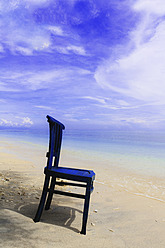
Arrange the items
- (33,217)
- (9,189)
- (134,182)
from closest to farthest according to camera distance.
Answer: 1. (33,217)
2. (9,189)
3. (134,182)

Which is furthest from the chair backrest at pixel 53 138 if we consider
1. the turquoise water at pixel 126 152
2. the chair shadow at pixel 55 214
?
the turquoise water at pixel 126 152

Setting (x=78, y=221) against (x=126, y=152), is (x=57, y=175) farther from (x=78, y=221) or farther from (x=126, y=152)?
(x=126, y=152)

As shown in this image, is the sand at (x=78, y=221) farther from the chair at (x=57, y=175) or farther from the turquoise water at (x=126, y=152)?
the turquoise water at (x=126, y=152)

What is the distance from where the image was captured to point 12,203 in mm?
3613

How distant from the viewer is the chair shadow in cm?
305

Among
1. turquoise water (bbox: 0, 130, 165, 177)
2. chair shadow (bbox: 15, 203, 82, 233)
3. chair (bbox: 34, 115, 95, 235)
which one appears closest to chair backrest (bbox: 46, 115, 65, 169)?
chair (bbox: 34, 115, 95, 235)

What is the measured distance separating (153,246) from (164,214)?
54.8 inches

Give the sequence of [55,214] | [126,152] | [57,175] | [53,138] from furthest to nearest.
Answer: [126,152], [55,214], [53,138], [57,175]

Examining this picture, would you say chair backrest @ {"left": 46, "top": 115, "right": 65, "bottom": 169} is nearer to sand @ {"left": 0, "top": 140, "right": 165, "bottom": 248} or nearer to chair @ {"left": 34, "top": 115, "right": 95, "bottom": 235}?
chair @ {"left": 34, "top": 115, "right": 95, "bottom": 235}

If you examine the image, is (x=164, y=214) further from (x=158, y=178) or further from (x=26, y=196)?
(x=158, y=178)

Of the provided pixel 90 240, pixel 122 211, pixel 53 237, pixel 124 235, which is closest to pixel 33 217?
pixel 53 237

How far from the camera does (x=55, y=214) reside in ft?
11.2

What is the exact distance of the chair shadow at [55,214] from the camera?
120 inches

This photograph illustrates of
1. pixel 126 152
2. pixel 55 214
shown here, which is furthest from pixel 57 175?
pixel 126 152
